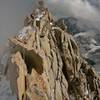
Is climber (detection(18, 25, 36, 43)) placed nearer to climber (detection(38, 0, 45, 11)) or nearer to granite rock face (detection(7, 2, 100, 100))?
granite rock face (detection(7, 2, 100, 100))

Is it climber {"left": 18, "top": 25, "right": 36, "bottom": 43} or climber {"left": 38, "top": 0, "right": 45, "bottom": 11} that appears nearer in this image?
climber {"left": 18, "top": 25, "right": 36, "bottom": 43}

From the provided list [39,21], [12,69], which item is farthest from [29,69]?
[39,21]

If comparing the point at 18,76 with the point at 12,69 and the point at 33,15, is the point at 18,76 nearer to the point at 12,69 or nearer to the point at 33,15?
the point at 12,69

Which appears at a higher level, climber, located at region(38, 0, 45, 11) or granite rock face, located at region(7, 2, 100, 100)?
climber, located at region(38, 0, 45, 11)

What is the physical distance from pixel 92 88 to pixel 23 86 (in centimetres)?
7046

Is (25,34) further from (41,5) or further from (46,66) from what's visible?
(41,5)

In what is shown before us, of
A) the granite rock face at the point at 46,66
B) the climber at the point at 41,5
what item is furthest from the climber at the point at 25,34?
the climber at the point at 41,5

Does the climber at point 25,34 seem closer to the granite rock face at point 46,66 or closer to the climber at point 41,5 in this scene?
the granite rock face at point 46,66

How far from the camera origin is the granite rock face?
161ft

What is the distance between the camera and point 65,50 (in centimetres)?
9756

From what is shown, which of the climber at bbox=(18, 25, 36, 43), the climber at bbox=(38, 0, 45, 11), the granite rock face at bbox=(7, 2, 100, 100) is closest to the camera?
the granite rock face at bbox=(7, 2, 100, 100)

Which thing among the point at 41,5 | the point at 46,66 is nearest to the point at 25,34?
the point at 46,66

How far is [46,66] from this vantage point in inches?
2384

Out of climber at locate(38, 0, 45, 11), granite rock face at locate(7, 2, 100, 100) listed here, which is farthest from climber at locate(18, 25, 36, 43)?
climber at locate(38, 0, 45, 11)
